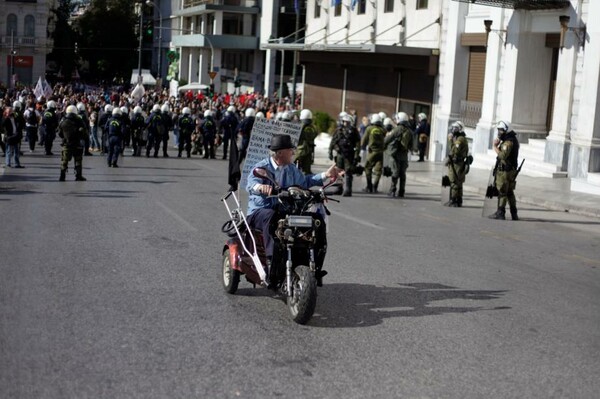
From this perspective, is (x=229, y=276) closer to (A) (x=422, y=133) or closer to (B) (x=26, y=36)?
(A) (x=422, y=133)

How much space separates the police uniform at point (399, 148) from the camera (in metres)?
21.2

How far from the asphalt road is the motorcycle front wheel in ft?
0.49

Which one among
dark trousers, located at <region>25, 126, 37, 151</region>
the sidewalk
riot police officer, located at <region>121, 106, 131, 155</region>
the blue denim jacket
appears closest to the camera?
the blue denim jacket

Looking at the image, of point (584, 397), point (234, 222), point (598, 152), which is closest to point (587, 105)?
point (598, 152)

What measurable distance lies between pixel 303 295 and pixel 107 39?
276ft

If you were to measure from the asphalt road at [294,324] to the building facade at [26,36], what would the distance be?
7607 centimetres

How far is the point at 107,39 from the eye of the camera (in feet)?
293

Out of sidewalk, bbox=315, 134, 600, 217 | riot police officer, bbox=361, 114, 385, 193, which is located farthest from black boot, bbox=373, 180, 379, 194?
sidewalk, bbox=315, 134, 600, 217

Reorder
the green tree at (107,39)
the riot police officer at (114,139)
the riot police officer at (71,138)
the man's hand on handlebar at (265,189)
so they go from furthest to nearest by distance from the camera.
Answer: the green tree at (107,39)
the riot police officer at (114,139)
the riot police officer at (71,138)
the man's hand on handlebar at (265,189)

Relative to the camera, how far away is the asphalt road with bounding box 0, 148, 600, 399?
6.99 m

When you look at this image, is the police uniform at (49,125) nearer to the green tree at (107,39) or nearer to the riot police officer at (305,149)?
the riot police officer at (305,149)

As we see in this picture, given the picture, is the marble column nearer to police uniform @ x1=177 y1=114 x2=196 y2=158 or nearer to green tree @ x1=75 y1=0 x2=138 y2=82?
police uniform @ x1=177 y1=114 x2=196 y2=158

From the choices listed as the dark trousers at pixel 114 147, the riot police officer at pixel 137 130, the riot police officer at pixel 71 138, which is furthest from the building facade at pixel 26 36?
the riot police officer at pixel 71 138

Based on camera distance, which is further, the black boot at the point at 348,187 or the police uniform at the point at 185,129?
the police uniform at the point at 185,129
